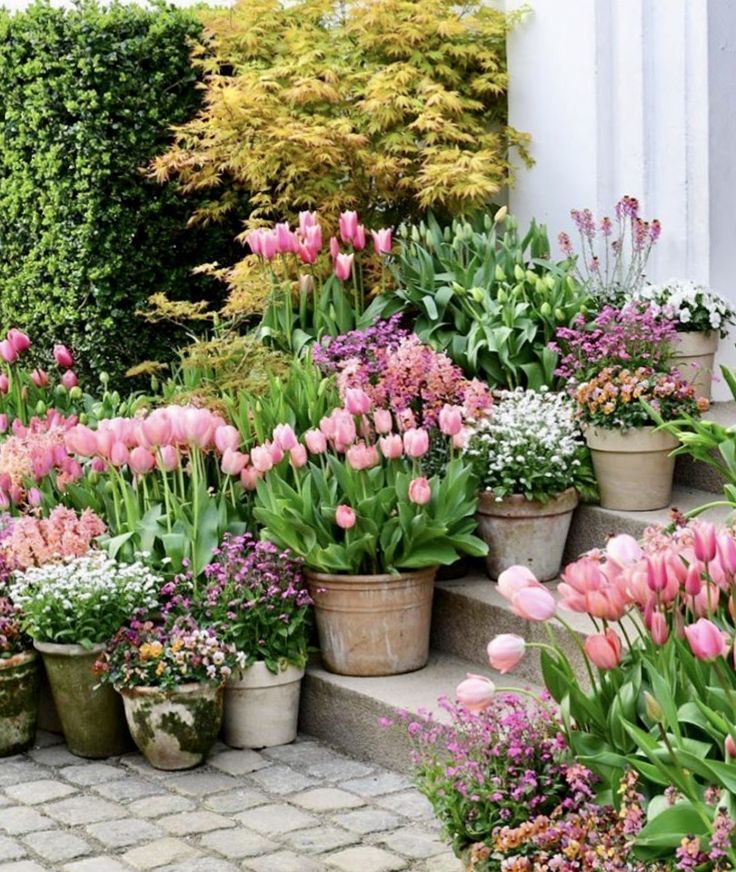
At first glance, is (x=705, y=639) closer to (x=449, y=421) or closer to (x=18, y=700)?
(x=449, y=421)

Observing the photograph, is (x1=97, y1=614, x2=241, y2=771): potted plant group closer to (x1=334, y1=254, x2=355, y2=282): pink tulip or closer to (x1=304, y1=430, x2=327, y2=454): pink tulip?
(x1=304, y1=430, x2=327, y2=454): pink tulip

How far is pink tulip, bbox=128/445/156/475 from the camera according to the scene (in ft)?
18.7

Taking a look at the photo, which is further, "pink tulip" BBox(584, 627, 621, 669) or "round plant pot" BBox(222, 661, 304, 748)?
"round plant pot" BBox(222, 661, 304, 748)

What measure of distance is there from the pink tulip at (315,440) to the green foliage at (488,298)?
107cm

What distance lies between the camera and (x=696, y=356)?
261 inches

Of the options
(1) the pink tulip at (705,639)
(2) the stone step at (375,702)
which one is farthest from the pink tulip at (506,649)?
(2) the stone step at (375,702)

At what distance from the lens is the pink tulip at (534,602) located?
3.47 m

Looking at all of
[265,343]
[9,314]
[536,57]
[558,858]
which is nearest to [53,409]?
[265,343]

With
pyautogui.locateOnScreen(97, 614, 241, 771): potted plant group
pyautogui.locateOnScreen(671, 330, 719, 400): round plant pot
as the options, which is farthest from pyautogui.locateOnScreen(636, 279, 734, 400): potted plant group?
pyautogui.locateOnScreen(97, 614, 241, 771): potted plant group

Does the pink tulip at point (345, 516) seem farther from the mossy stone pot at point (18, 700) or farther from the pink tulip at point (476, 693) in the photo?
the pink tulip at point (476, 693)

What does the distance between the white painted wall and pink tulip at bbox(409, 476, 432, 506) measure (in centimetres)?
211

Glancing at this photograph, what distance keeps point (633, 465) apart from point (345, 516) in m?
1.27

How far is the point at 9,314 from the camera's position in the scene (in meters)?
8.73

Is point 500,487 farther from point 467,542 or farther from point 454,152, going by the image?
point 454,152
